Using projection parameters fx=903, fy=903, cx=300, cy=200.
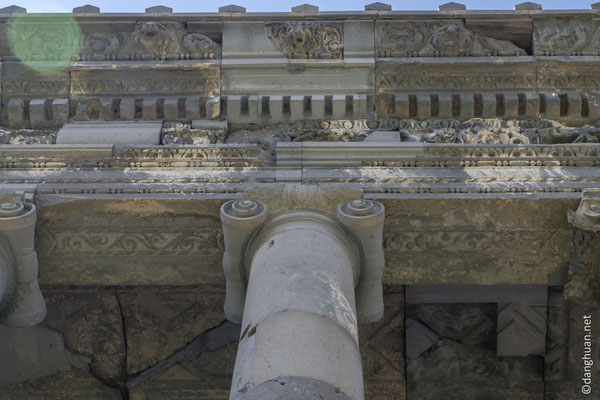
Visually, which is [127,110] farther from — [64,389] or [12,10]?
[64,389]

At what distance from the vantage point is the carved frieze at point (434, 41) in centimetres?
1069

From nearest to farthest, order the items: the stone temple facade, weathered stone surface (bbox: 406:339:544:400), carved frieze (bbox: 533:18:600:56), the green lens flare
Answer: the stone temple facade → weathered stone surface (bbox: 406:339:544:400) → carved frieze (bbox: 533:18:600:56) → the green lens flare

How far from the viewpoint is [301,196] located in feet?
27.0

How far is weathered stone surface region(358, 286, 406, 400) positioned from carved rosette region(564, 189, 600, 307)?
2.11 metres

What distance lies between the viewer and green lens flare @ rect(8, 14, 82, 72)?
10789 mm

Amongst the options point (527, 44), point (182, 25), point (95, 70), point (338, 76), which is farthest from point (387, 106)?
point (95, 70)

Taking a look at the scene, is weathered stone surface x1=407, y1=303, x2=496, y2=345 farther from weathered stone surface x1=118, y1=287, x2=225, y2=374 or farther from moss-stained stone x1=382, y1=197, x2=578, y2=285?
weathered stone surface x1=118, y1=287, x2=225, y2=374

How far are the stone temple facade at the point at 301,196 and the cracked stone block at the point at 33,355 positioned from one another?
0.02 meters

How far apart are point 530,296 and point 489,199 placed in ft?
6.57

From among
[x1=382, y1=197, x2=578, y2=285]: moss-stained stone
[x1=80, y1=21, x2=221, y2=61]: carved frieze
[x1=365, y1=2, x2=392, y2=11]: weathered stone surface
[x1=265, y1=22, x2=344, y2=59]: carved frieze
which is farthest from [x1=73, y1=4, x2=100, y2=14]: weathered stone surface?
[x1=382, y1=197, x2=578, y2=285]: moss-stained stone

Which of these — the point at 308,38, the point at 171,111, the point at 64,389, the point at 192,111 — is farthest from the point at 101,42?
the point at 64,389

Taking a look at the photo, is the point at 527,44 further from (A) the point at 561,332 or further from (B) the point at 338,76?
(A) the point at 561,332

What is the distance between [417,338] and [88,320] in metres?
3.60

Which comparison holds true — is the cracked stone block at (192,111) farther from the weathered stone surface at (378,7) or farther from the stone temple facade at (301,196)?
the weathered stone surface at (378,7)
